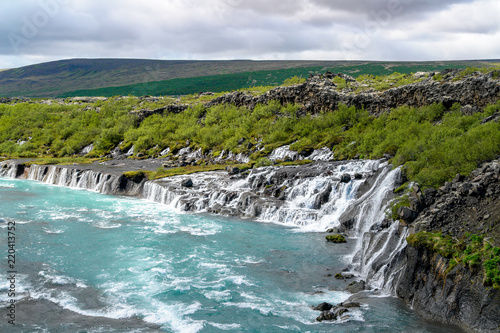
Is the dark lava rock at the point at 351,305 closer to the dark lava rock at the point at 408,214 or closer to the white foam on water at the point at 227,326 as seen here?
the white foam on water at the point at 227,326

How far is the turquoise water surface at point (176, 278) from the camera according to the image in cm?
1881

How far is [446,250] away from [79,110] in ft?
446

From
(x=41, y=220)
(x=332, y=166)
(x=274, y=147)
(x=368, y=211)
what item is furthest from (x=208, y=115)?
(x=368, y=211)

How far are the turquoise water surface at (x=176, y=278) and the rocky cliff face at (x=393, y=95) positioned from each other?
1273 inches

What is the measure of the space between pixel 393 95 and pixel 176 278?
51.0 metres

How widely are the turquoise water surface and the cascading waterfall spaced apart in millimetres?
2231

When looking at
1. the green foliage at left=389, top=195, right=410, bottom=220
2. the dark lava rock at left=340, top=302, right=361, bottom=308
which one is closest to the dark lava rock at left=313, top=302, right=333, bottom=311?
the dark lava rock at left=340, top=302, right=361, bottom=308

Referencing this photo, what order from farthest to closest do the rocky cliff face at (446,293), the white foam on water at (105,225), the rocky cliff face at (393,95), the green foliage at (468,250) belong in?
the rocky cliff face at (393,95), the white foam on water at (105,225), the green foliage at (468,250), the rocky cliff face at (446,293)

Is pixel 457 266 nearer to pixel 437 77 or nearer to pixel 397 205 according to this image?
pixel 397 205

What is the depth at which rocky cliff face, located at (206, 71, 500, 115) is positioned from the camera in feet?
166

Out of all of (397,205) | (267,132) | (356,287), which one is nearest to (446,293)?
(356,287)

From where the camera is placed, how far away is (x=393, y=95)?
2504 inches

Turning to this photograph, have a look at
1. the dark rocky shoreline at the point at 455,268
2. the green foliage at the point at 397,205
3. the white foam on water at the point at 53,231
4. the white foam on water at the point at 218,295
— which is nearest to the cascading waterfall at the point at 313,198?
the green foliage at the point at 397,205

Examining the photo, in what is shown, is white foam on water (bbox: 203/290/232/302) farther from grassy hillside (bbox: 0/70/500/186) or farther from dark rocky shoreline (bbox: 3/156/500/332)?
grassy hillside (bbox: 0/70/500/186)
